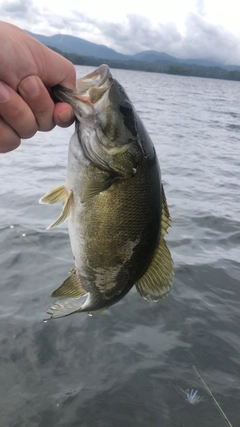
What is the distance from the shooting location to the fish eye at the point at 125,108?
2195 millimetres

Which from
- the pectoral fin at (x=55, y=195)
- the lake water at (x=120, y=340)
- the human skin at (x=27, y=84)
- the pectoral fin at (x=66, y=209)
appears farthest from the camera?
the lake water at (x=120, y=340)

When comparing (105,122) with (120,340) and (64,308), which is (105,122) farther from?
(120,340)

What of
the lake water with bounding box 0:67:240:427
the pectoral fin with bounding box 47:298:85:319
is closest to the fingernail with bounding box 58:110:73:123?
the pectoral fin with bounding box 47:298:85:319

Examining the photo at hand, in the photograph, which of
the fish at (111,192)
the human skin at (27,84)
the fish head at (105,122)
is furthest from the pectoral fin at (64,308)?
the human skin at (27,84)

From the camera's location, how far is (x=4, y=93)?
1854 millimetres

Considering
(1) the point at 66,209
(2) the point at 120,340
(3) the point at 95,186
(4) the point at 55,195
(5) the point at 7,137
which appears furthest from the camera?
(2) the point at 120,340

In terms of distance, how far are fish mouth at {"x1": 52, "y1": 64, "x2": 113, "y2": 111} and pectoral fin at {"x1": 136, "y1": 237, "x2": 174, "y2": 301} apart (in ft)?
3.09

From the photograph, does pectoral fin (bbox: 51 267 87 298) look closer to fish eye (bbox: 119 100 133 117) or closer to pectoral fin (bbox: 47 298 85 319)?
pectoral fin (bbox: 47 298 85 319)

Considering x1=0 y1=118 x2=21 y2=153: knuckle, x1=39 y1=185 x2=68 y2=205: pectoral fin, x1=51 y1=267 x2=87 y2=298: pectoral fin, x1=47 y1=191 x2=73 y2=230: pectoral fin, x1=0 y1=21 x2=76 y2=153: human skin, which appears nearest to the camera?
x1=0 y1=21 x2=76 y2=153: human skin

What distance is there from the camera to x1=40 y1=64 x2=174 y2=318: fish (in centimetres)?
217

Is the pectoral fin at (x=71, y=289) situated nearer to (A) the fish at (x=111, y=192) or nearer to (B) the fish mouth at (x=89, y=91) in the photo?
(A) the fish at (x=111, y=192)

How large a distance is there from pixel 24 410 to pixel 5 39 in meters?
3.58

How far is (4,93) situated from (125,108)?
0.66m

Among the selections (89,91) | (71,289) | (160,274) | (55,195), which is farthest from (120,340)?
(89,91)
